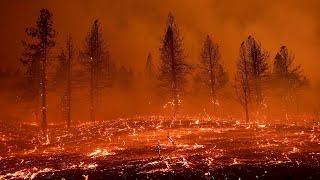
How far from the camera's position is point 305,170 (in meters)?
12.4

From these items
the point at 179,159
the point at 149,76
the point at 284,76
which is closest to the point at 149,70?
the point at 149,76

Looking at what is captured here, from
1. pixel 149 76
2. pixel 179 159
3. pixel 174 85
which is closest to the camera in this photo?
pixel 179 159

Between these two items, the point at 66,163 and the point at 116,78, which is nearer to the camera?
the point at 66,163

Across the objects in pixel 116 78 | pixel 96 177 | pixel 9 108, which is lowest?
pixel 96 177

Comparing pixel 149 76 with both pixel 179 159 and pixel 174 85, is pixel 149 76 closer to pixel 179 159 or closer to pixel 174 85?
pixel 174 85

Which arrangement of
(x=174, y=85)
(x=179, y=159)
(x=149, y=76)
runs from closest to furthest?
(x=179, y=159), (x=174, y=85), (x=149, y=76)

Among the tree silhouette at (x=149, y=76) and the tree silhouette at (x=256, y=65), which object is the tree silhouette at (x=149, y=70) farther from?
the tree silhouette at (x=256, y=65)

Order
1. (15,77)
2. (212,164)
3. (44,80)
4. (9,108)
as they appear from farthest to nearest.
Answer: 1. (15,77)
2. (9,108)
3. (44,80)
4. (212,164)

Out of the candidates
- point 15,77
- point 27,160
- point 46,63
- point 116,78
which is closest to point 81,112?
point 116,78

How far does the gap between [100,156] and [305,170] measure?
9552 mm

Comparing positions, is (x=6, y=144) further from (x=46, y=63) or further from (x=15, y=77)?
(x=15, y=77)

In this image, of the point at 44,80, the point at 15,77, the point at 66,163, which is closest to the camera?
the point at 66,163

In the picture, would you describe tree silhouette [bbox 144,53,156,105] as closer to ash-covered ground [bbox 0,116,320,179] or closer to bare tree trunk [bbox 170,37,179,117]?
bare tree trunk [bbox 170,37,179,117]

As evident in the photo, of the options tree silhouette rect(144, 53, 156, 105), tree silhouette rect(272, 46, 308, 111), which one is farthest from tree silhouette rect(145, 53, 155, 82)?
tree silhouette rect(272, 46, 308, 111)
